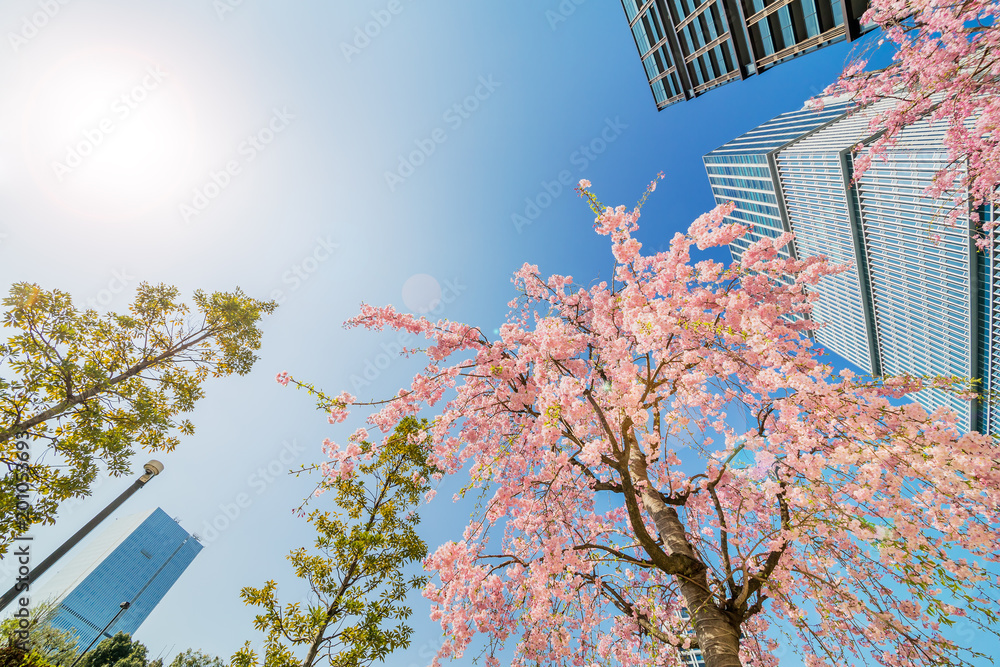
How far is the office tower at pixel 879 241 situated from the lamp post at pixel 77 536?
54.6m

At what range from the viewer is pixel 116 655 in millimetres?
28547

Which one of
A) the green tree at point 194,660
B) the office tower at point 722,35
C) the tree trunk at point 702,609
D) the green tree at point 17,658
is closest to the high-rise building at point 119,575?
the green tree at point 194,660

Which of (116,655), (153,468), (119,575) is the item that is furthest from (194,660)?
(119,575)

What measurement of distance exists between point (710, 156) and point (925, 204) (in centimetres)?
4064

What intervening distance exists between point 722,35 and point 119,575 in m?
153

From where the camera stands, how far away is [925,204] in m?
43.5

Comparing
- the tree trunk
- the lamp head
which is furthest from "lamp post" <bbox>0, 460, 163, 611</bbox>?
the tree trunk

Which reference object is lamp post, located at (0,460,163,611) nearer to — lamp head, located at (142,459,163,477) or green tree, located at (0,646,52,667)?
lamp head, located at (142,459,163,477)

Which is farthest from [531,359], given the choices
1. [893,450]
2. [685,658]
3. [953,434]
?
[685,658]

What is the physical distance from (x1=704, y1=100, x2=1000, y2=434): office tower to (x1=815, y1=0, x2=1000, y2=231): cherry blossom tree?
43.2m

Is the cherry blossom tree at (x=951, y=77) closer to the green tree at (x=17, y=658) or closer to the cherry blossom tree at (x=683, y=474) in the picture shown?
the cherry blossom tree at (x=683, y=474)

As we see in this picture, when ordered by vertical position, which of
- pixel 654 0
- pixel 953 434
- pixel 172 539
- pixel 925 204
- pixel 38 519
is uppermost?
pixel 925 204

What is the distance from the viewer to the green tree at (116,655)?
2688cm

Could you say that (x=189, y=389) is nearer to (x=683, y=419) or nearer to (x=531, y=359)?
(x=531, y=359)
